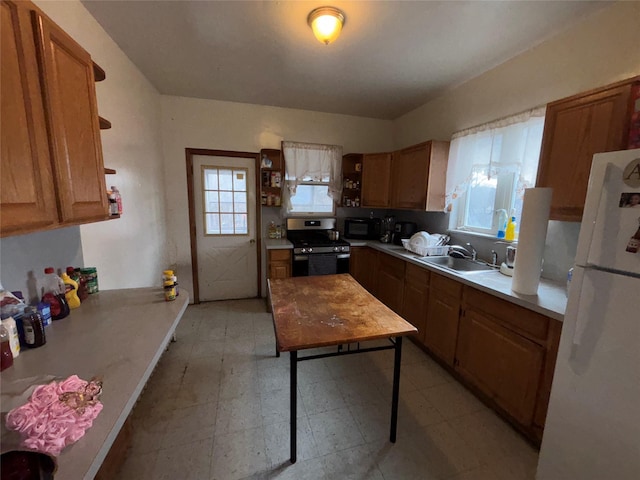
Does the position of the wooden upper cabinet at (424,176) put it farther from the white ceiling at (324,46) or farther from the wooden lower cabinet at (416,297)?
the wooden lower cabinet at (416,297)

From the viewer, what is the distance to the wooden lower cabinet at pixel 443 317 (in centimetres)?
212

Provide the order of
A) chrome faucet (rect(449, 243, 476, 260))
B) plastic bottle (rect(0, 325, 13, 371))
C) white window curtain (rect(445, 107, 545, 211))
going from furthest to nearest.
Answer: chrome faucet (rect(449, 243, 476, 260)) → white window curtain (rect(445, 107, 545, 211)) → plastic bottle (rect(0, 325, 13, 371))

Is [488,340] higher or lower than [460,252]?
lower

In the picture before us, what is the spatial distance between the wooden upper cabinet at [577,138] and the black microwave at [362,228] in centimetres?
205

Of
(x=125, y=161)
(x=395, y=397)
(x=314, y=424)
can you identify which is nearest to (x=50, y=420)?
(x=314, y=424)

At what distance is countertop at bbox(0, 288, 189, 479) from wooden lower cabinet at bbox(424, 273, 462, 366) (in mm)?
1990

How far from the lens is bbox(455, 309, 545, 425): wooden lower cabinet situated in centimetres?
156

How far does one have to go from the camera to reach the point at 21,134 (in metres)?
0.88

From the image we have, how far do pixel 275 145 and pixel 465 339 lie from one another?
306cm

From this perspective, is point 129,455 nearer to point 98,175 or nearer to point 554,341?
point 98,175

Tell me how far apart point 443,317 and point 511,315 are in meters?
0.63

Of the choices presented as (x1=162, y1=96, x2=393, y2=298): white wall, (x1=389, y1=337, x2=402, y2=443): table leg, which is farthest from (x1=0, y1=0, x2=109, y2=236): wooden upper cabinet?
(x1=162, y1=96, x2=393, y2=298): white wall

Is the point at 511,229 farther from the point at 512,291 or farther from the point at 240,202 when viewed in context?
the point at 240,202

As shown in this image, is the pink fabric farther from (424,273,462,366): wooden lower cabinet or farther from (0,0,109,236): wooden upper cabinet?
(424,273,462,366): wooden lower cabinet
